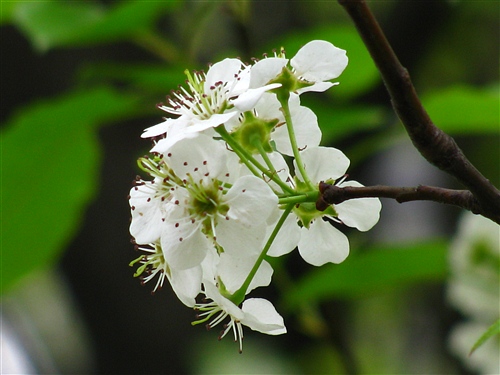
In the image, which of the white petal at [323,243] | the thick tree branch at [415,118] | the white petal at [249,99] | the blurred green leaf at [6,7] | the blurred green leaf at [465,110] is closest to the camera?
the thick tree branch at [415,118]

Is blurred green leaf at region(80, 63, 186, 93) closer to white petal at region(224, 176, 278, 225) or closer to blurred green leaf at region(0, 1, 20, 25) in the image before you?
blurred green leaf at region(0, 1, 20, 25)

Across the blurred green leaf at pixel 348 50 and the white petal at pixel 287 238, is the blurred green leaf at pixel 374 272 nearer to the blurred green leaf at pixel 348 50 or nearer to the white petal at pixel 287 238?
the blurred green leaf at pixel 348 50

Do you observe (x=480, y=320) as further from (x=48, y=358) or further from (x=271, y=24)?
(x=48, y=358)

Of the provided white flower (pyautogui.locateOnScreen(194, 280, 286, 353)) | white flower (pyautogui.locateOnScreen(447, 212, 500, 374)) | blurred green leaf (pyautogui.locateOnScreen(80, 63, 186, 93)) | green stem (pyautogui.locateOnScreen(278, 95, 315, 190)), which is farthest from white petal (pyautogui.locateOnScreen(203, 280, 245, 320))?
white flower (pyautogui.locateOnScreen(447, 212, 500, 374))

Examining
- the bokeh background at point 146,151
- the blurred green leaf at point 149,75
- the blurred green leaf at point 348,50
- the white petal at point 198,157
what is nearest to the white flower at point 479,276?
the bokeh background at point 146,151

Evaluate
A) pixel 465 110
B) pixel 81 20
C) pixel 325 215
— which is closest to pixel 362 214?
pixel 325 215

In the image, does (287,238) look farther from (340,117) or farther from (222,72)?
(340,117)

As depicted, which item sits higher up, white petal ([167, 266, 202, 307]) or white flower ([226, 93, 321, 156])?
white flower ([226, 93, 321, 156])
